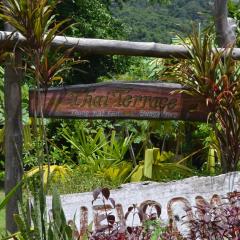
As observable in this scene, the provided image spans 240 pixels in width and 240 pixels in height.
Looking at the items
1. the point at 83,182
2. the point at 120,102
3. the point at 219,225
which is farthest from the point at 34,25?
the point at 83,182

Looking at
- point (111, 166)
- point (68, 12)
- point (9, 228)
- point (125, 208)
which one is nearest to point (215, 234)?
point (125, 208)

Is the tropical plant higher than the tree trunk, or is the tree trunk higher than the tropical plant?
the tree trunk

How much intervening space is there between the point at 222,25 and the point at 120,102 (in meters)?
1.05

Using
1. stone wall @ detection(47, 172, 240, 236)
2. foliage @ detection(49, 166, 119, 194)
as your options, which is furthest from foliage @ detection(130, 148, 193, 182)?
stone wall @ detection(47, 172, 240, 236)

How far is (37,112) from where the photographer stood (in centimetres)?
410

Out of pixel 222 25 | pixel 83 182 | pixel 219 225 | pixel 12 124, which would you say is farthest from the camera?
pixel 83 182

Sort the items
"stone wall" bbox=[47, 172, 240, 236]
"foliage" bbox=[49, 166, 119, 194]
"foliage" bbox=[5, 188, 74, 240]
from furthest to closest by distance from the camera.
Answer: "foliage" bbox=[49, 166, 119, 194]
"stone wall" bbox=[47, 172, 240, 236]
"foliage" bbox=[5, 188, 74, 240]

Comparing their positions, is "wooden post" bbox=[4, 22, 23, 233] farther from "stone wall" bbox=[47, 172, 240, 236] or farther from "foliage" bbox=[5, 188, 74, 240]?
"foliage" bbox=[5, 188, 74, 240]

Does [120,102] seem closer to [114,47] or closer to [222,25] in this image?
[114,47]

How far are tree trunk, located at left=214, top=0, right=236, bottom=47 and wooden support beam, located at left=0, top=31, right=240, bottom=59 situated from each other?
43 centimetres

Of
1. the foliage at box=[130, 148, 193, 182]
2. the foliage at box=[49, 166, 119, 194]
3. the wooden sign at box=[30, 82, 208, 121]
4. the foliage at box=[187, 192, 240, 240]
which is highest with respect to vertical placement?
the wooden sign at box=[30, 82, 208, 121]

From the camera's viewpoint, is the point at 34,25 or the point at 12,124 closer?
the point at 34,25

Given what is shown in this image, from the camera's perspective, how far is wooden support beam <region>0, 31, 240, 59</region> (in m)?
4.23

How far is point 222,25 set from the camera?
4840 millimetres
